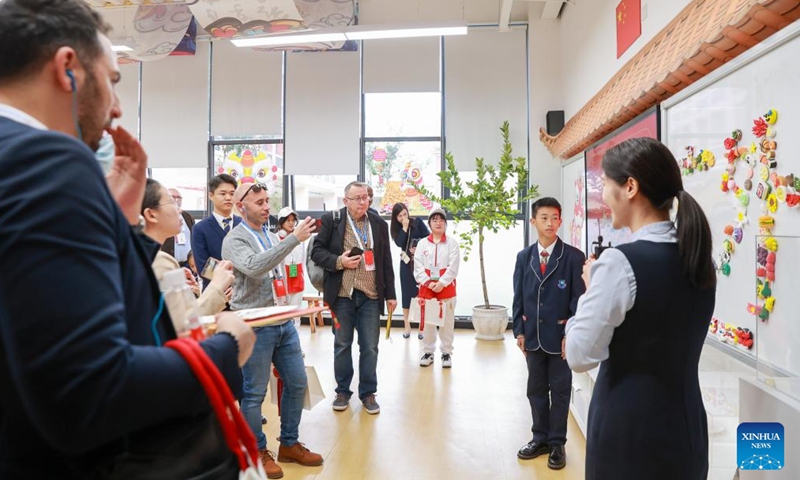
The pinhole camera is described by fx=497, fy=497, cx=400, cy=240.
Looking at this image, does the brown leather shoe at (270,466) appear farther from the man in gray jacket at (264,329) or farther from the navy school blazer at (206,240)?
the navy school blazer at (206,240)

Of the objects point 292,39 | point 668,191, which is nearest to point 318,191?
point 292,39

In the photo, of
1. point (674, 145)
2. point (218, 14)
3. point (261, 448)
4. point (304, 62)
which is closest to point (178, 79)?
point (304, 62)

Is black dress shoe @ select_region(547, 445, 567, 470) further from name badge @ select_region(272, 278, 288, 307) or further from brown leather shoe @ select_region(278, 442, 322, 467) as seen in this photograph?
name badge @ select_region(272, 278, 288, 307)

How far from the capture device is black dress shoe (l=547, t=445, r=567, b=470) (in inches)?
114

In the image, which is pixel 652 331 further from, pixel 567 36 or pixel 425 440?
pixel 567 36

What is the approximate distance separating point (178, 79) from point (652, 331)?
325 inches

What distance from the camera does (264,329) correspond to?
2.69 m

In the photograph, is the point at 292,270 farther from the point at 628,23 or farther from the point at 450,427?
the point at 628,23

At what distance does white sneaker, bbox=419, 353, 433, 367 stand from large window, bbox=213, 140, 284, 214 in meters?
3.66

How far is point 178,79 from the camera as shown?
25.8 feet

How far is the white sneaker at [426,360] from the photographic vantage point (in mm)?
5078

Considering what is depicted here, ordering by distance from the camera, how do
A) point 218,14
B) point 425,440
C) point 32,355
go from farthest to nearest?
1. point 218,14
2. point 425,440
3. point 32,355

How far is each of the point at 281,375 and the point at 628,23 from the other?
372 cm

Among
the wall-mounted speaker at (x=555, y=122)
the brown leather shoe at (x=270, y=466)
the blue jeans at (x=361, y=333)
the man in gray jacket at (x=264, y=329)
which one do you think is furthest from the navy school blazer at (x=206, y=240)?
the wall-mounted speaker at (x=555, y=122)
